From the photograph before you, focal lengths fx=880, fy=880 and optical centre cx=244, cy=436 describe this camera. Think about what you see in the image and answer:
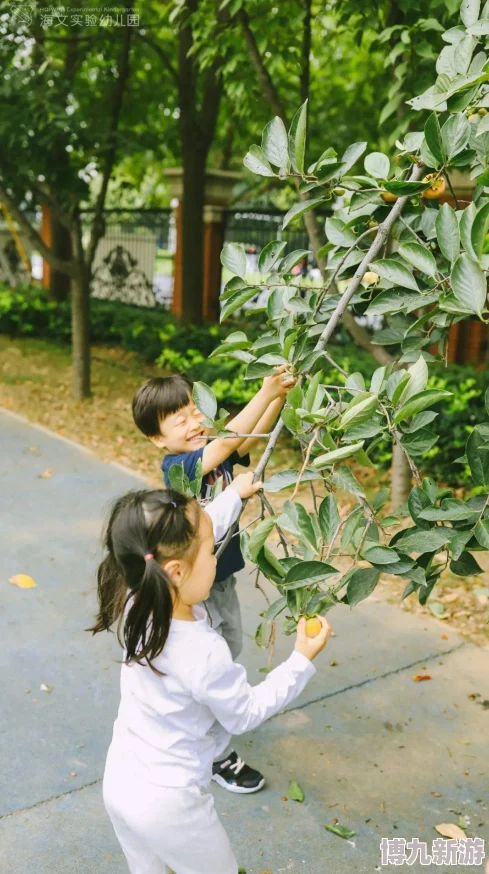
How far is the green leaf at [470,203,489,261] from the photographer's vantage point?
5.36ft

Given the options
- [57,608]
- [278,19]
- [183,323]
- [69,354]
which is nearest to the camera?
[57,608]

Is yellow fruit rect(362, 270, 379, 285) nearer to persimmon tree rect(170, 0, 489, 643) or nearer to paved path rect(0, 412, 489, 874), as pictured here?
persimmon tree rect(170, 0, 489, 643)

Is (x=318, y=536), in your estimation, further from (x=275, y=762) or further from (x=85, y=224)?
(x=85, y=224)

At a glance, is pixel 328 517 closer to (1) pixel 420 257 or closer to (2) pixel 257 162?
(1) pixel 420 257

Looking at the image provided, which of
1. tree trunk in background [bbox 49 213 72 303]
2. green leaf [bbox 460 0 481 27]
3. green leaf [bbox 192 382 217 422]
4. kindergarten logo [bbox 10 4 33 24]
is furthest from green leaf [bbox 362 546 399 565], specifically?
tree trunk in background [bbox 49 213 72 303]

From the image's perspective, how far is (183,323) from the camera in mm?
9805

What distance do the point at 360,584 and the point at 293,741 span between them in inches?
59.1

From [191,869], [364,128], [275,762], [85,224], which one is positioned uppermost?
[364,128]

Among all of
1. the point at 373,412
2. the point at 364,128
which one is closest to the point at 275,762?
the point at 373,412

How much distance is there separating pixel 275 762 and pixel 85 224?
39.7 feet

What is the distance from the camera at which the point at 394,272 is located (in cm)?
195

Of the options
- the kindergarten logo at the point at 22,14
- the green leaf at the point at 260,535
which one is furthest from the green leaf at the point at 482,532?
the kindergarten logo at the point at 22,14

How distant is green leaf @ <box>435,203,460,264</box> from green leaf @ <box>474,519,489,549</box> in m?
0.56

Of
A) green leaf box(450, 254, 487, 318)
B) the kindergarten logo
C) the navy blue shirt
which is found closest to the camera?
green leaf box(450, 254, 487, 318)
